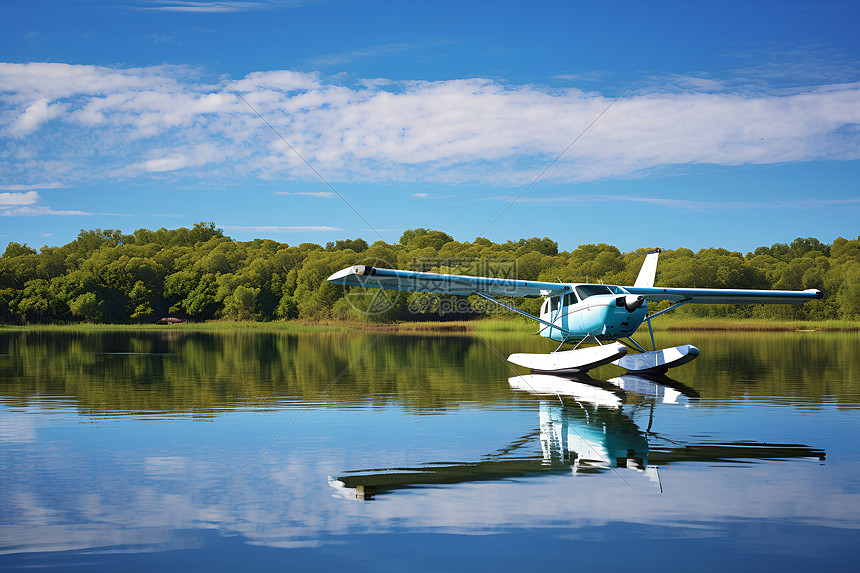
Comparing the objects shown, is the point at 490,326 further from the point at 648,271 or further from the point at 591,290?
the point at 591,290

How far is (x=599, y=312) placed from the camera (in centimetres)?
1506

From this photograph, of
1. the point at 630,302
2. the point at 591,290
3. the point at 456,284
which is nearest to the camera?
→ the point at 630,302

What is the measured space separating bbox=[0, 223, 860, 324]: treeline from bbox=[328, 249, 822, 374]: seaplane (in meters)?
36.5

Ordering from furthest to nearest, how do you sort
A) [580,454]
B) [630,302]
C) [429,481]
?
[630,302] → [580,454] → [429,481]

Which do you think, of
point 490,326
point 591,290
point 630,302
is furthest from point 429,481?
point 490,326

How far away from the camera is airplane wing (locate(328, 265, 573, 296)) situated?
588 inches

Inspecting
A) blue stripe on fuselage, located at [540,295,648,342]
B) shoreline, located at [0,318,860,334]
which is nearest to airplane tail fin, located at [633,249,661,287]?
blue stripe on fuselage, located at [540,295,648,342]

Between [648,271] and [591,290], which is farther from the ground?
[648,271]

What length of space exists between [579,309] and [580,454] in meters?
9.35

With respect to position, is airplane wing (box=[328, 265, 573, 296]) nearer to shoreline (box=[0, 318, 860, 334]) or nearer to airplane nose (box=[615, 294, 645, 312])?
airplane nose (box=[615, 294, 645, 312])

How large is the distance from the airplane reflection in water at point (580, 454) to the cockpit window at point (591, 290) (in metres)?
5.83

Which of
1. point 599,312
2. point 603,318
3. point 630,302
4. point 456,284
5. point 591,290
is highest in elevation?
point 456,284

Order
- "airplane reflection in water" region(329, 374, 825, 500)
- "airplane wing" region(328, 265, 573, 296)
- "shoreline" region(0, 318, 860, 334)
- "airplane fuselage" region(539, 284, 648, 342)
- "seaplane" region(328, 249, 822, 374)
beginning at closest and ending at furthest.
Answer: "airplane reflection in water" region(329, 374, 825, 500), "seaplane" region(328, 249, 822, 374), "airplane fuselage" region(539, 284, 648, 342), "airplane wing" region(328, 265, 573, 296), "shoreline" region(0, 318, 860, 334)

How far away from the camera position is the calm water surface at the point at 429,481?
419 centimetres
